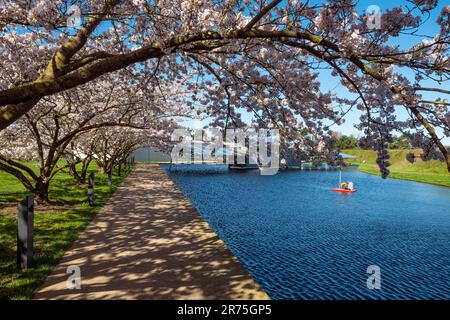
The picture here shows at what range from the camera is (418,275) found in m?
7.45

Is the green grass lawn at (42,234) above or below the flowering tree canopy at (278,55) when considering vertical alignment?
below

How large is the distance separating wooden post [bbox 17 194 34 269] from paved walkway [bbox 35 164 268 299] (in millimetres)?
544

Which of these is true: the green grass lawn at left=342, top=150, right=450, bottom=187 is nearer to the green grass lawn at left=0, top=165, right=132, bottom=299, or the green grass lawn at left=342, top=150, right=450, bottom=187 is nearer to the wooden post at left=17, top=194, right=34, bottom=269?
the green grass lawn at left=0, top=165, right=132, bottom=299

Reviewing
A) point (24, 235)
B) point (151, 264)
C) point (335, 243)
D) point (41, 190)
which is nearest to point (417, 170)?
point (335, 243)

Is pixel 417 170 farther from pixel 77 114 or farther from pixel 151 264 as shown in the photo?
pixel 151 264

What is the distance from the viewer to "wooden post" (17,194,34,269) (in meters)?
5.75

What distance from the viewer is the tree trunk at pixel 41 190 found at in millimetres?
11547

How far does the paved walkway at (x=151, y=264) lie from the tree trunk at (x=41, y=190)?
313 centimetres

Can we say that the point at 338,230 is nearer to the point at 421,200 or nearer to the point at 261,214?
the point at 261,214

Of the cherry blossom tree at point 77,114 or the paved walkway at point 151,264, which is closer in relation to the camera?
the paved walkway at point 151,264

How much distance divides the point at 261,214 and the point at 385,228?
464cm

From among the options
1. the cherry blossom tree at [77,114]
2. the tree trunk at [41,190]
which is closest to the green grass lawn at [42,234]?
the tree trunk at [41,190]

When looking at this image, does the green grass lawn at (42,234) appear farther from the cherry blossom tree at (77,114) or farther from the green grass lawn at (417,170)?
the green grass lawn at (417,170)
